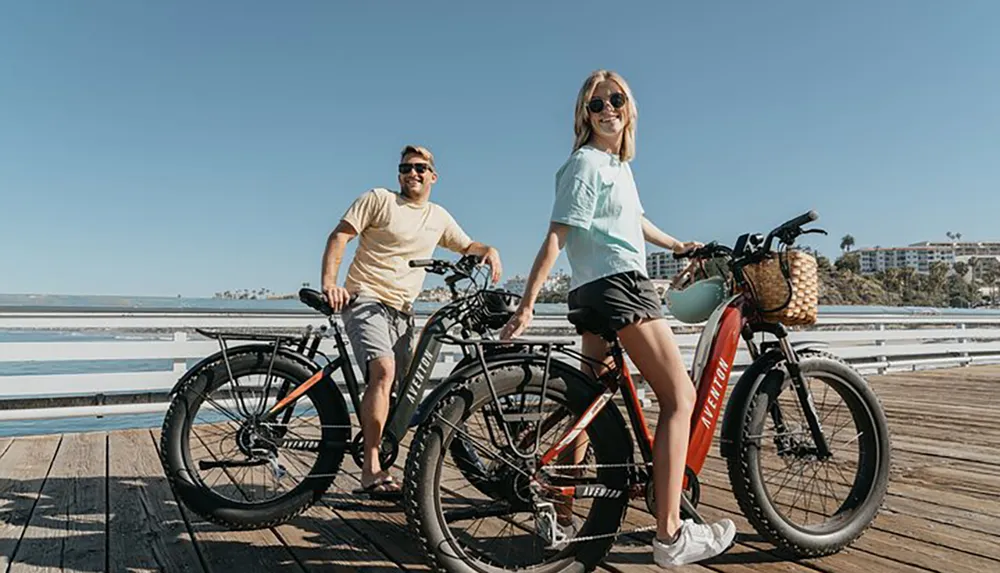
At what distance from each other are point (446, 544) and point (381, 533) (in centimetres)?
79

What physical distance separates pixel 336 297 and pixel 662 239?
131 centimetres

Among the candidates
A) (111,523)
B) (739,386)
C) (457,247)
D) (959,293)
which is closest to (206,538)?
(111,523)

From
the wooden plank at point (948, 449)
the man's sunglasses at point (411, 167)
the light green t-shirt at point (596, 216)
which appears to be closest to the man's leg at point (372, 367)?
the man's sunglasses at point (411, 167)

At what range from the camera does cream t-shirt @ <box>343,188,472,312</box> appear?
279 centimetres

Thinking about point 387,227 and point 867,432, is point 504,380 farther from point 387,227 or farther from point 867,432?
point 867,432

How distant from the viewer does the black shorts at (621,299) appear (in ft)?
6.41

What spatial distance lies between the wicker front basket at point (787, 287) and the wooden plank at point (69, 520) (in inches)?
93.7

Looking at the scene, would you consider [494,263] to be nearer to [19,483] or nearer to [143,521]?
[143,521]

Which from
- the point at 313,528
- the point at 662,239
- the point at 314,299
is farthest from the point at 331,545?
the point at 662,239

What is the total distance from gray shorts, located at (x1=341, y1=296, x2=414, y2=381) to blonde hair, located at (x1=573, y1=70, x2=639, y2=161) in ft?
3.63

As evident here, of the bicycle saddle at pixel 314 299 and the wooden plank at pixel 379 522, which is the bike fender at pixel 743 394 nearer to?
the wooden plank at pixel 379 522

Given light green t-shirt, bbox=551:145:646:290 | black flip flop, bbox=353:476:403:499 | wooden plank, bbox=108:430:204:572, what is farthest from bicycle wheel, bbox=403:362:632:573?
wooden plank, bbox=108:430:204:572

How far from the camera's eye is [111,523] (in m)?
2.63

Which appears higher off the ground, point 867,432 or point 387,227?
point 387,227
